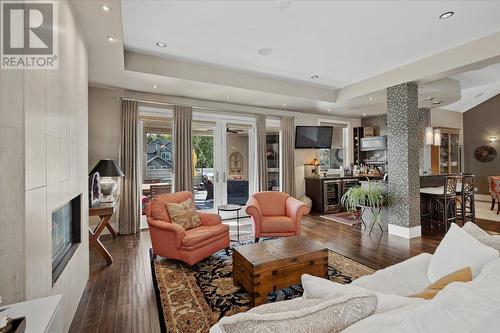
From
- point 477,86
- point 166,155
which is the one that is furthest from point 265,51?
point 477,86

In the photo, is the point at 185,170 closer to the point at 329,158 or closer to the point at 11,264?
the point at 11,264

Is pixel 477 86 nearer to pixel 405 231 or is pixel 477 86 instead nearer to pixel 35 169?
pixel 405 231

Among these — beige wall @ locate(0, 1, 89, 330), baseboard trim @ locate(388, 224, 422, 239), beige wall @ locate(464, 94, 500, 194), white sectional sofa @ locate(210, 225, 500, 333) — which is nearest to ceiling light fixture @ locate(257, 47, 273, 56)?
beige wall @ locate(0, 1, 89, 330)

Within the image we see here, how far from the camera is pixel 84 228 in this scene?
8.70 feet

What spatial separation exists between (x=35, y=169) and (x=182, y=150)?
12.2 feet

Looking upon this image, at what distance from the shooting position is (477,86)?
5.99 m

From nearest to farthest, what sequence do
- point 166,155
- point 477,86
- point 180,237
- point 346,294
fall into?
point 346,294, point 180,237, point 166,155, point 477,86

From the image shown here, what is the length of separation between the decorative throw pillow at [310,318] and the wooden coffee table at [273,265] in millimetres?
1416

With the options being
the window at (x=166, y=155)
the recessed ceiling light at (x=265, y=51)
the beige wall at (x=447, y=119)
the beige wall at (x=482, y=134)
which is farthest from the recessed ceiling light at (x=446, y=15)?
the beige wall at (x=482, y=134)

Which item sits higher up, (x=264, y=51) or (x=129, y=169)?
(x=264, y=51)

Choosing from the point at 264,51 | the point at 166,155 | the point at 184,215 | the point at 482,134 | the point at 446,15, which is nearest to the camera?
the point at 446,15

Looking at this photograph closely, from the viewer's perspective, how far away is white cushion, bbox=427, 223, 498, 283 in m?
1.46

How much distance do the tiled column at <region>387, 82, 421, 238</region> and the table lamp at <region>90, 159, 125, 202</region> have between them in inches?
193

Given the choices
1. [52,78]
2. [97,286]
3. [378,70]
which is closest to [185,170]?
[97,286]
